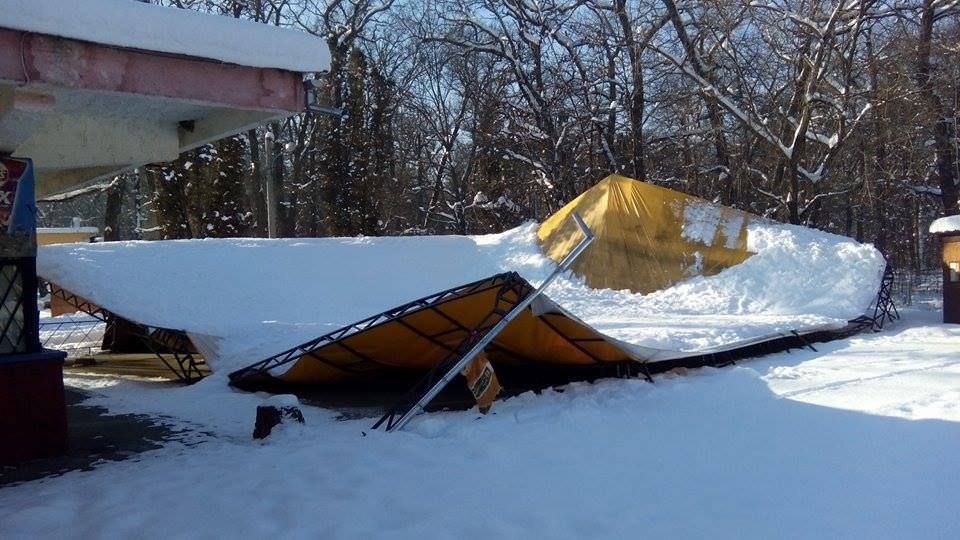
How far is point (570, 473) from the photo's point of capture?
16.8ft

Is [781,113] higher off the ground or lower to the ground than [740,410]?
higher

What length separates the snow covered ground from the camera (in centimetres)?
413

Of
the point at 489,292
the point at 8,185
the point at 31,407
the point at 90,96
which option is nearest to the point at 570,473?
the point at 489,292

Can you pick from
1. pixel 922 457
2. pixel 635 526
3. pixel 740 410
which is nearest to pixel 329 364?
pixel 740 410

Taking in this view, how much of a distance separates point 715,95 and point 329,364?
1273cm

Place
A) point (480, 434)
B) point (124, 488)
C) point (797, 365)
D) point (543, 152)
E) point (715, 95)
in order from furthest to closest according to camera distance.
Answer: point (543, 152), point (715, 95), point (797, 365), point (480, 434), point (124, 488)

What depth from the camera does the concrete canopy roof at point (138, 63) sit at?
3.86m

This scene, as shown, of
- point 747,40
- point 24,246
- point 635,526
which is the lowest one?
point 635,526

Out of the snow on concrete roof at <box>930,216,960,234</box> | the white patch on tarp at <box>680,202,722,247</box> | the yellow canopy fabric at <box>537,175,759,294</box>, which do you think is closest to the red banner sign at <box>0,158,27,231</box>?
the yellow canopy fabric at <box>537,175,759,294</box>

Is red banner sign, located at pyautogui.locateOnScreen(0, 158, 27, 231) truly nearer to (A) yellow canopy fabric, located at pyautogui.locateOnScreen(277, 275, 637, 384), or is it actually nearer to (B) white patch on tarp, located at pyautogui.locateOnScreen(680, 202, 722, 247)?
(A) yellow canopy fabric, located at pyautogui.locateOnScreen(277, 275, 637, 384)

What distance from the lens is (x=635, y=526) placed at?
13.6 ft

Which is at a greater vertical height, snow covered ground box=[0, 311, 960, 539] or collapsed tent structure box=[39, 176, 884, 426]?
collapsed tent structure box=[39, 176, 884, 426]

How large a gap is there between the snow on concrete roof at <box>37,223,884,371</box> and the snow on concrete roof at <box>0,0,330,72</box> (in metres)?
5.32

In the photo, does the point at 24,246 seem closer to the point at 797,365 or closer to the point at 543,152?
the point at 797,365
